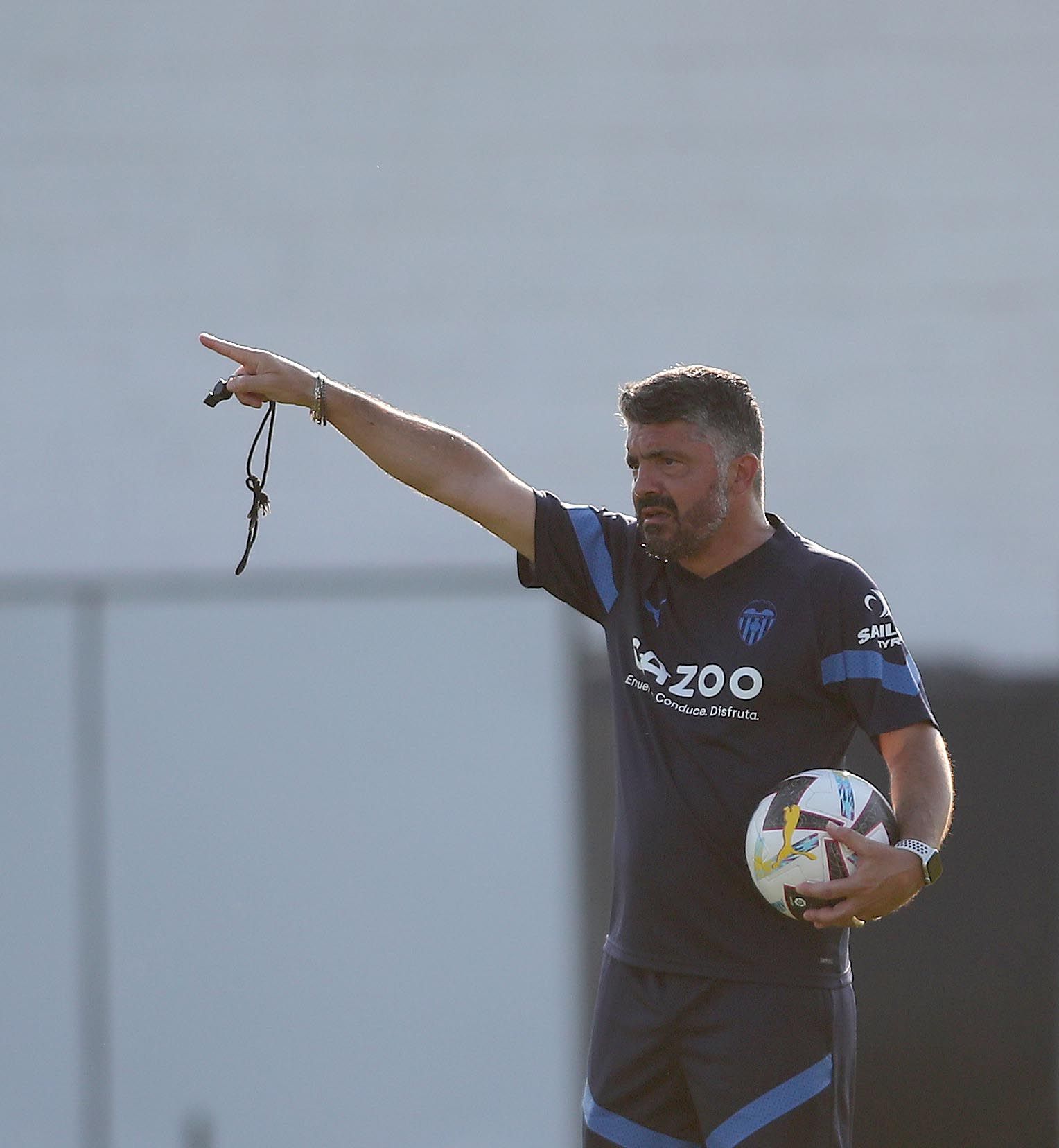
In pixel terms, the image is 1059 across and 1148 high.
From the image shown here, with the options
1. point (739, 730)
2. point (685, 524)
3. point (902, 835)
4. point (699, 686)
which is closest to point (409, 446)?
point (685, 524)

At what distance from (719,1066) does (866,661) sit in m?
0.71

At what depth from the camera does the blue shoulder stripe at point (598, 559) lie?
294cm

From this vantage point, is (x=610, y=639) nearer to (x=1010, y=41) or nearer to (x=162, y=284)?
(x=162, y=284)

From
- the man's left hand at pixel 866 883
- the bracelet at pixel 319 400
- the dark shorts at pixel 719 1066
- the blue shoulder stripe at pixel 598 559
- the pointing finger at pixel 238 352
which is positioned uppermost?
the pointing finger at pixel 238 352

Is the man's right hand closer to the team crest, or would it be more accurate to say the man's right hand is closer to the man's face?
the man's face

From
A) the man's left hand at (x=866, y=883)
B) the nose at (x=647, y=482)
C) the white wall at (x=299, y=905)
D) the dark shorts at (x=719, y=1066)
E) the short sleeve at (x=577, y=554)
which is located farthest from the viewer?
the white wall at (x=299, y=905)

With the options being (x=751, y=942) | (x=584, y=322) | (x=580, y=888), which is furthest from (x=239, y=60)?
(x=751, y=942)

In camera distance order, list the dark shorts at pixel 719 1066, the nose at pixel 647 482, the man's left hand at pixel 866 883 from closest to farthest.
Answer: the man's left hand at pixel 866 883
the dark shorts at pixel 719 1066
the nose at pixel 647 482

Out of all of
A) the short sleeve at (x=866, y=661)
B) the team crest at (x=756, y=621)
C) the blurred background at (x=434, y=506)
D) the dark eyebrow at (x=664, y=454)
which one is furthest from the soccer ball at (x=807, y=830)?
the blurred background at (x=434, y=506)

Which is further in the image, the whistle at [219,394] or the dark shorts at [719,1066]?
the whistle at [219,394]

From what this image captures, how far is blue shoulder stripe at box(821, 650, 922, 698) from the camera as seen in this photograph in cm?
267

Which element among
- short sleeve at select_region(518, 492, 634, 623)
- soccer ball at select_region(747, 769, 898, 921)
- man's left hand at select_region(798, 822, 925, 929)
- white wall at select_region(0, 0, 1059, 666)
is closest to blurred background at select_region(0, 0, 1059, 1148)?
white wall at select_region(0, 0, 1059, 666)

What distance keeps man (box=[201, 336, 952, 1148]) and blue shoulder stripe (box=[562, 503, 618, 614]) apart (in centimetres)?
7

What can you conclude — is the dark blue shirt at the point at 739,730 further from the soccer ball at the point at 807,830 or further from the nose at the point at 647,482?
the nose at the point at 647,482
